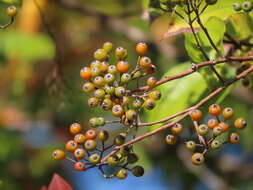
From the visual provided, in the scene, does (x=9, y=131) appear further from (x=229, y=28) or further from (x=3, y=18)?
(x=229, y=28)

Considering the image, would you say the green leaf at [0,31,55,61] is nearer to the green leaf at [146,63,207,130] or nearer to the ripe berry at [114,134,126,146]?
the green leaf at [146,63,207,130]

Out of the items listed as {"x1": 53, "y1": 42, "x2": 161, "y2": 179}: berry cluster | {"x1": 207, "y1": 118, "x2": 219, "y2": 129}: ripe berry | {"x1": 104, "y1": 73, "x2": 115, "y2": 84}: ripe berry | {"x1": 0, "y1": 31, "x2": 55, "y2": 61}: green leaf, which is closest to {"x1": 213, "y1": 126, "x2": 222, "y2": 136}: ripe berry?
{"x1": 207, "y1": 118, "x2": 219, "y2": 129}: ripe berry

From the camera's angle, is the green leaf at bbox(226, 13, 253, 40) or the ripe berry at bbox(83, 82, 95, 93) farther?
the green leaf at bbox(226, 13, 253, 40)

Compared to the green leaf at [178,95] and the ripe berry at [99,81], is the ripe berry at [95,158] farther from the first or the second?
→ the green leaf at [178,95]

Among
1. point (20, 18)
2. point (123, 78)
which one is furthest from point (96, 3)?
point (123, 78)

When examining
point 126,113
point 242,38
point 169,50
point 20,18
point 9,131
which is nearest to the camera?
point 126,113
